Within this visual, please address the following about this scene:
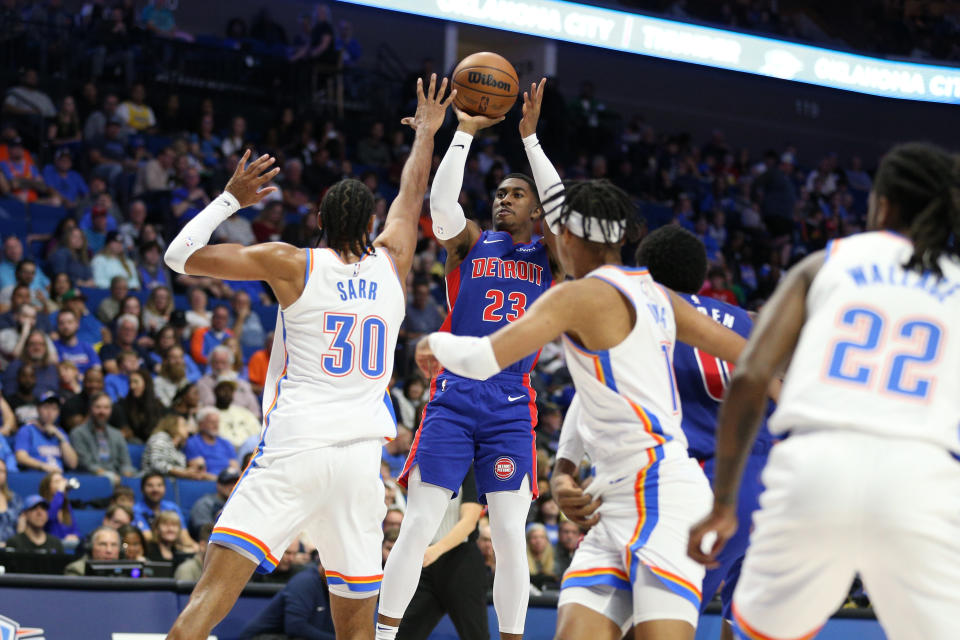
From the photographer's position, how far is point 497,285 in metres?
5.54

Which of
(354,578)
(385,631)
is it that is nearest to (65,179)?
(385,631)

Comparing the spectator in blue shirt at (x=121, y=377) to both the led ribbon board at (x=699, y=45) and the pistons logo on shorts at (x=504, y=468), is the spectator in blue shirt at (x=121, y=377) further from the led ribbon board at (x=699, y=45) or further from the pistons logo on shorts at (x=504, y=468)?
the pistons logo on shorts at (x=504, y=468)

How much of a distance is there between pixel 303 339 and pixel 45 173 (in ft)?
30.4

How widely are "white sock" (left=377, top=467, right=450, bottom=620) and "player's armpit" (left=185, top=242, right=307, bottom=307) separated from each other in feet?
3.85

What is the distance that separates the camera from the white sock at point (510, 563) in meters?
5.16

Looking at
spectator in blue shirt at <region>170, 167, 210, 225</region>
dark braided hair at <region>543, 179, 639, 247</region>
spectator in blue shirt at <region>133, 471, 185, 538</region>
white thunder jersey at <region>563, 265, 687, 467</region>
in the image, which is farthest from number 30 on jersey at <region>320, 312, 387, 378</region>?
spectator in blue shirt at <region>170, 167, 210, 225</region>

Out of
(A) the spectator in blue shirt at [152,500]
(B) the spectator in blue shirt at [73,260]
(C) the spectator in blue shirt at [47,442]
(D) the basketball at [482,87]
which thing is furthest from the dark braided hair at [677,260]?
(B) the spectator in blue shirt at [73,260]

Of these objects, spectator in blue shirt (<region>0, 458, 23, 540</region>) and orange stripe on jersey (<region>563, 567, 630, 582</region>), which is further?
spectator in blue shirt (<region>0, 458, 23, 540</region>)

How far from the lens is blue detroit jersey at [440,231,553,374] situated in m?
5.50

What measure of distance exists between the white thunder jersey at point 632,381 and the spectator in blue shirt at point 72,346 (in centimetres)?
757

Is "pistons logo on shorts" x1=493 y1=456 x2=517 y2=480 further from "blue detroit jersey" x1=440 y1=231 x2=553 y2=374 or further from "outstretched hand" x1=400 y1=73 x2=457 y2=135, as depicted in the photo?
"outstretched hand" x1=400 y1=73 x2=457 y2=135

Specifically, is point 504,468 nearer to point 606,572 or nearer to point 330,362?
point 330,362

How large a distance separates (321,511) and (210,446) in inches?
210

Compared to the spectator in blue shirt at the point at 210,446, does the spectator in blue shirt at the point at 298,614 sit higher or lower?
lower
